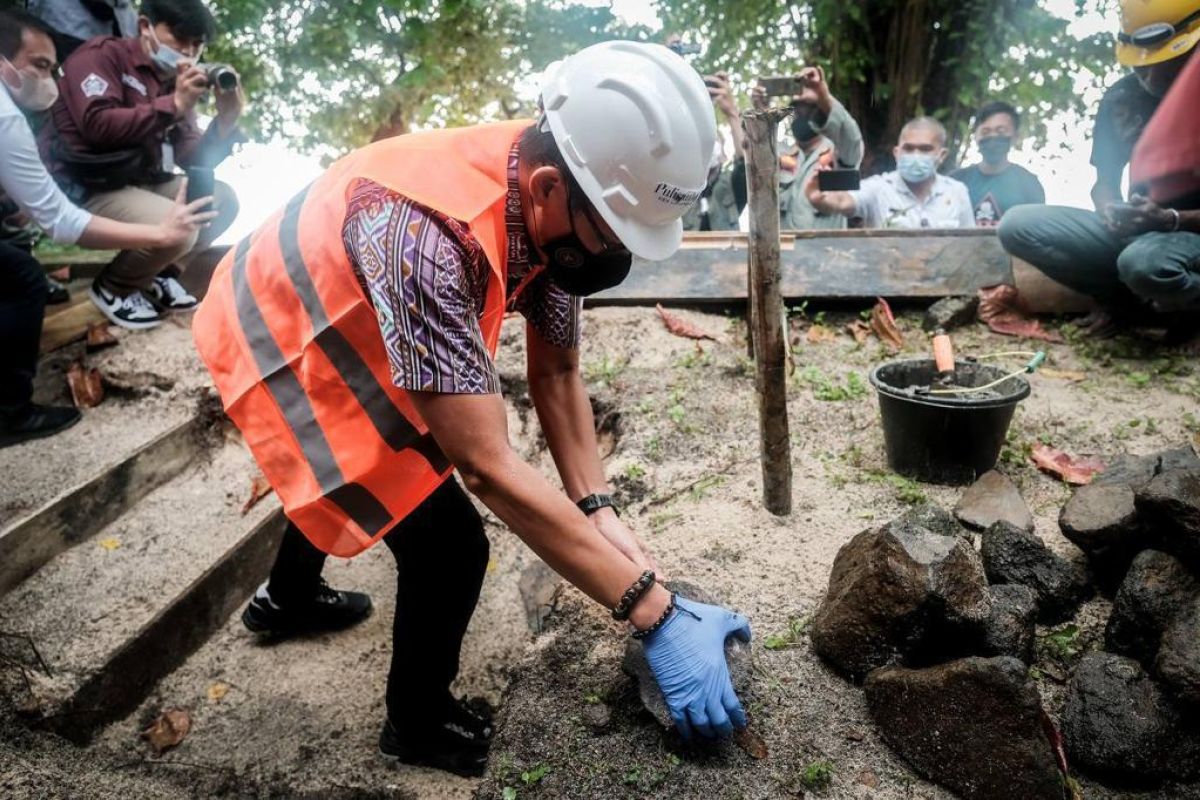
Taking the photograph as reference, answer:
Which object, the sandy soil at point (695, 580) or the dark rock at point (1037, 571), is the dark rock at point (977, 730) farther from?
the dark rock at point (1037, 571)

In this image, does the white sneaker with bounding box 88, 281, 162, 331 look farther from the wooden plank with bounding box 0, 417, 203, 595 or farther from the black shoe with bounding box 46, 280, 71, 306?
the wooden plank with bounding box 0, 417, 203, 595

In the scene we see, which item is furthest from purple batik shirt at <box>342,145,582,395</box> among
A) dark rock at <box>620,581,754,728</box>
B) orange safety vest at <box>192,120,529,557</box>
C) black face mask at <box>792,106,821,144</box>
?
black face mask at <box>792,106,821,144</box>

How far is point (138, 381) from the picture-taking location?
3656 millimetres

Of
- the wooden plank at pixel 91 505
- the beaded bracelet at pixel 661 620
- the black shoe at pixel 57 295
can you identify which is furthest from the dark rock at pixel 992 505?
the black shoe at pixel 57 295

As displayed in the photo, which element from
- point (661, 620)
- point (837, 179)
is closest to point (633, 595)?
point (661, 620)

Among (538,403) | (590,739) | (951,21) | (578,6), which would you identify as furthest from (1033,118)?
(590,739)

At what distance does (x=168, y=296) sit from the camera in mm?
4234

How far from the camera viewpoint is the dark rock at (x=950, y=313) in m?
3.95

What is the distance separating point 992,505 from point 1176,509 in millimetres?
670

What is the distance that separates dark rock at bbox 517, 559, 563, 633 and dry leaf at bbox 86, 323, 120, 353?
256 cm

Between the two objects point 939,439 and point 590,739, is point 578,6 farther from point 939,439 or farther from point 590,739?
point 590,739

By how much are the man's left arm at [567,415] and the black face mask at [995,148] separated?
186 inches

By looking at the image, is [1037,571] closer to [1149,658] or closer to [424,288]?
[1149,658]

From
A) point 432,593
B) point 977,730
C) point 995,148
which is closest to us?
point 977,730
